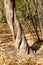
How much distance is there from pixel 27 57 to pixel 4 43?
8.11ft

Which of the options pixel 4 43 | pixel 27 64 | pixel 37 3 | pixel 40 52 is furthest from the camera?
pixel 4 43

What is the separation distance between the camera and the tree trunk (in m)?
6.52

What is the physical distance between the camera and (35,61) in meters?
6.32

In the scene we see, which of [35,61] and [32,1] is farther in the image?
[32,1]

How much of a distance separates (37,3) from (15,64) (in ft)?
10.1

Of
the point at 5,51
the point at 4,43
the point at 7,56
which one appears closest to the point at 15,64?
the point at 7,56

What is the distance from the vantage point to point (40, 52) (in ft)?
22.9

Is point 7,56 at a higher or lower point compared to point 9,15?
lower

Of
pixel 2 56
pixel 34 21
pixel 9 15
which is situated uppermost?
pixel 9 15

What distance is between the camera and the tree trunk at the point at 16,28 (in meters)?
6.52

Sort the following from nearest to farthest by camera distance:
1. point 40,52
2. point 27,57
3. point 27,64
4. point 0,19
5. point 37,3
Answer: point 27,64 → point 27,57 → point 40,52 → point 37,3 → point 0,19

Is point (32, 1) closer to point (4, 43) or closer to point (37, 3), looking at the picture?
point (37, 3)

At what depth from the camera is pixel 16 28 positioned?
261 inches

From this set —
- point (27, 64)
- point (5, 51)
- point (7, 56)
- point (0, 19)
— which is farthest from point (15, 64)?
point (0, 19)
